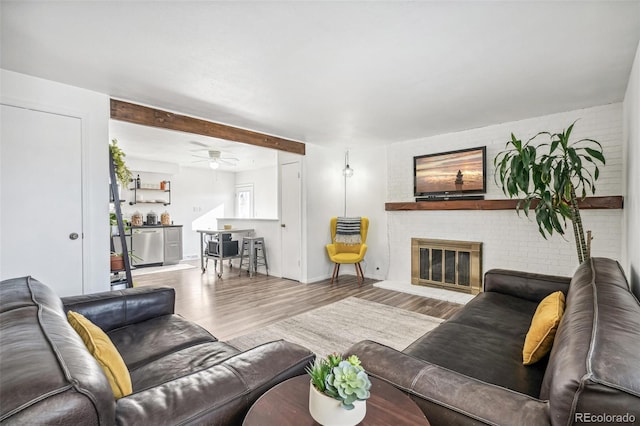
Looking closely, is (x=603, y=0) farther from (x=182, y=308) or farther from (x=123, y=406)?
(x=182, y=308)

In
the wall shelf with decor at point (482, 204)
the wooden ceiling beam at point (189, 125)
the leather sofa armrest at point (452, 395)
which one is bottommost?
the leather sofa armrest at point (452, 395)

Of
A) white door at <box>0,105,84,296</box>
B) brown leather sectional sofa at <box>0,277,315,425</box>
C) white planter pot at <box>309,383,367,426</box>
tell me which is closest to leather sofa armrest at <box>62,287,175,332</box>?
brown leather sectional sofa at <box>0,277,315,425</box>

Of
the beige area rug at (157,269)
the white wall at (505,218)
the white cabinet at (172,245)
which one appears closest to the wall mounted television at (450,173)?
the white wall at (505,218)

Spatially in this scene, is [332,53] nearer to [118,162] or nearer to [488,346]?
[488,346]

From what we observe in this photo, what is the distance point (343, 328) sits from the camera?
10.3ft

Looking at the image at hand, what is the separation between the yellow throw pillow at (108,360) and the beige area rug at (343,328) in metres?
1.63

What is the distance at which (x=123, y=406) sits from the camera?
2.71ft

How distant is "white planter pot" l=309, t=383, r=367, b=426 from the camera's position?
0.84m

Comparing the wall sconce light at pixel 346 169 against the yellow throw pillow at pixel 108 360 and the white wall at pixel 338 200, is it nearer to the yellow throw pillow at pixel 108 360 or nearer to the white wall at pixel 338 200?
the white wall at pixel 338 200

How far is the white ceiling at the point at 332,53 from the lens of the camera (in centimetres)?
180

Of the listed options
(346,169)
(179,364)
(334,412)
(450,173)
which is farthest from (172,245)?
(334,412)

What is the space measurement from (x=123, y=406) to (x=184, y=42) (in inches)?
84.6

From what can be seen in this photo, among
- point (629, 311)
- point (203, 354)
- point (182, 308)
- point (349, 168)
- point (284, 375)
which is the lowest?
point (182, 308)

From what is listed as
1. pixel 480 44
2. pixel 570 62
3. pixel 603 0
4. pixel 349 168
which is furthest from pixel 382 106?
pixel 349 168
